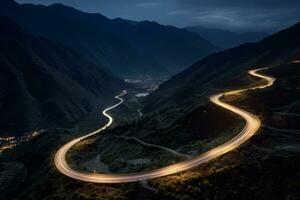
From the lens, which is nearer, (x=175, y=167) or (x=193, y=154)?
(x=175, y=167)

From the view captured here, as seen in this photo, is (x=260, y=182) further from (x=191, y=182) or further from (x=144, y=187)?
(x=144, y=187)

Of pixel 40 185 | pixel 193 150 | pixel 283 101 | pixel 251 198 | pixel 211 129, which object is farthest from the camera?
pixel 283 101

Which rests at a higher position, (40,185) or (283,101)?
(283,101)

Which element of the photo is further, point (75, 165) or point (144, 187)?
point (75, 165)

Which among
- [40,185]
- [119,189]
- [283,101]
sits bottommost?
[40,185]

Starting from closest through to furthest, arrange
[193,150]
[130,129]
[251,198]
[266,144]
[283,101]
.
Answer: [251,198] < [266,144] < [193,150] < [283,101] < [130,129]

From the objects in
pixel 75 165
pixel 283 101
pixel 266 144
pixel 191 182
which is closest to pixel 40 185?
pixel 75 165

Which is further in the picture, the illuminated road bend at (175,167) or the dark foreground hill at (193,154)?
the illuminated road bend at (175,167)

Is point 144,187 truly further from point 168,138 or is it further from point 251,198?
point 168,138

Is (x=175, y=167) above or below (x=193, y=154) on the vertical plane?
below

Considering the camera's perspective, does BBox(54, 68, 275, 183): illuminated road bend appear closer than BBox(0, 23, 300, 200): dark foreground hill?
No
